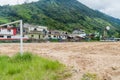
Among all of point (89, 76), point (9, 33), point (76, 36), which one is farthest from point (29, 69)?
point (76, 36)

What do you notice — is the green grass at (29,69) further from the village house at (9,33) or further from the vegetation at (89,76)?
the village house at (9,33)

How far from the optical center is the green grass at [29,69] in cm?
772

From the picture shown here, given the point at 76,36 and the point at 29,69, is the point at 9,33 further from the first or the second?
the point at 76,36

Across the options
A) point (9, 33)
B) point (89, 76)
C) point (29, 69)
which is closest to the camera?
point (89, 76)

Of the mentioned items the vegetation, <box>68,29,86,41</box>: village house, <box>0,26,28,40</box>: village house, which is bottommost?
<box>68,29,86,41</box>: village house

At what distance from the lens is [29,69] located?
8352mm

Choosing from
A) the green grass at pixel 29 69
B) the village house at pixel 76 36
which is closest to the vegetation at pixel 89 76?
the green grass at pixel 29 69

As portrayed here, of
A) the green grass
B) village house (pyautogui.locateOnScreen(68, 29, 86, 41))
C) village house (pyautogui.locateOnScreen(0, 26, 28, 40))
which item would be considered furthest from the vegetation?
village house (pyautogui.locateOnScreen(68, 29, 86, 41))

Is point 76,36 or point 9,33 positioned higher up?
point 9,33

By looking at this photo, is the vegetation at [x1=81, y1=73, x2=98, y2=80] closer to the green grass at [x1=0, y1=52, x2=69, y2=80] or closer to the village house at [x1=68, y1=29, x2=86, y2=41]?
the green grass at [x1=0, y1=52, x2=69, y2=80]

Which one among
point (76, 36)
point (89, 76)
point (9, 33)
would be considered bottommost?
point (76, 36)

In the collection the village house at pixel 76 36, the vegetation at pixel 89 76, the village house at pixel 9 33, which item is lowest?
the village house at pixel 76 36

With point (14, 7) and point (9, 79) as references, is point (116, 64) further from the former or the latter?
point (14, 7)

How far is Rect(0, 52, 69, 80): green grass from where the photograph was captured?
25.3 ft
